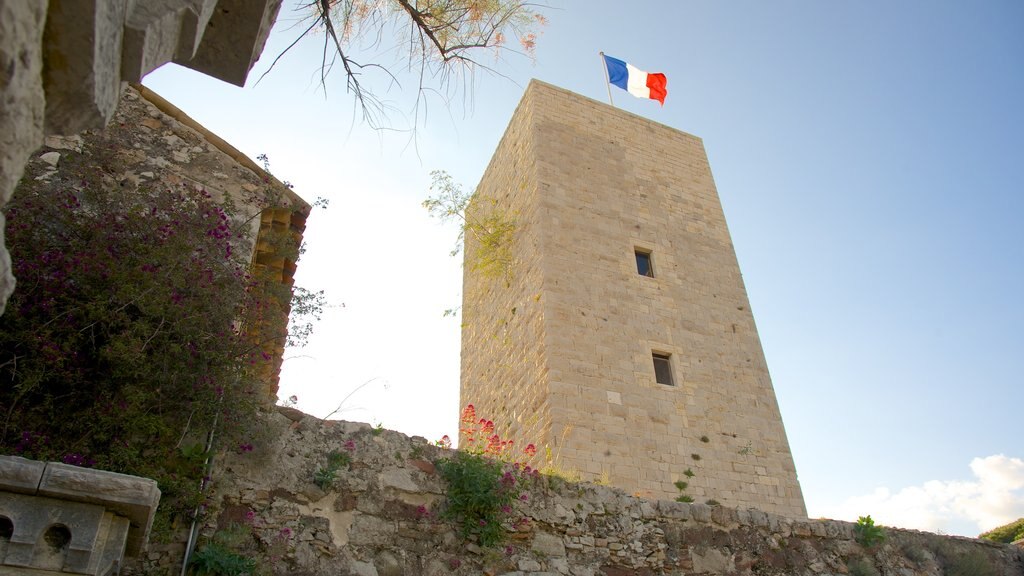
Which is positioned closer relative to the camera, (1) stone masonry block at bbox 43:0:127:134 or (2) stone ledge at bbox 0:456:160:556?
(1) stone masonry block at bbox 43:0:127:134

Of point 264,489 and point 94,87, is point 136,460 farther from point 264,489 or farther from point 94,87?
point 94,87

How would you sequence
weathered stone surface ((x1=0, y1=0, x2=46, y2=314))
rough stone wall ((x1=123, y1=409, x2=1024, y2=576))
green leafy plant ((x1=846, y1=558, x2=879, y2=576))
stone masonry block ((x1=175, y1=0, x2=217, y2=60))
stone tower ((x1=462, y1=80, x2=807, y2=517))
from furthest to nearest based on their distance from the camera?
stone tower ((x1=462, y1=80, x2=807, y2=517))
green leafy plant ((x1=846, y1=558, x2=879, y2=576))
rough stone wall ((x1=123, y1=409, x2=1024, y2=576))
stone masonry block ((x1=175, y1=0, x2=217, y2=60))
weathered stone surface ((x1=0, y1=0, x2=46, y2=314))

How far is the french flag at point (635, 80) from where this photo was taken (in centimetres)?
1510

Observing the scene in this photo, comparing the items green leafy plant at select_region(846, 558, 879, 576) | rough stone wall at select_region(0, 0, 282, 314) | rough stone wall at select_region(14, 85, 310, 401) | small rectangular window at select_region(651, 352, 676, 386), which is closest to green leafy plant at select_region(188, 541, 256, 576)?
rough stone wall at select_region(14, 85, 310, 401)

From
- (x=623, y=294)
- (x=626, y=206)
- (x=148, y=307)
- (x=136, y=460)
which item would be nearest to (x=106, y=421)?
(x=136, y=460)

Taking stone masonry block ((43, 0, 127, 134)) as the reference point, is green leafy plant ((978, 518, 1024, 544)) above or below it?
above

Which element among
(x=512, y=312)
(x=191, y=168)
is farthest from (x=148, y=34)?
(x=512, y=312)

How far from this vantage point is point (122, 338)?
365cm

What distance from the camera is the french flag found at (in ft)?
49.5

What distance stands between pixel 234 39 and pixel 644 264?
10.3 meters

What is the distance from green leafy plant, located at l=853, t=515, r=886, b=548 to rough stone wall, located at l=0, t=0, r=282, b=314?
590cm

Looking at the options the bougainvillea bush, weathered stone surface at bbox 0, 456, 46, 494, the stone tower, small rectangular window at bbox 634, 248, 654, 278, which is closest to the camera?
weathered stone surface at bbox 0, 456, 46, 494

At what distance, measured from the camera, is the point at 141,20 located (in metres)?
1.48

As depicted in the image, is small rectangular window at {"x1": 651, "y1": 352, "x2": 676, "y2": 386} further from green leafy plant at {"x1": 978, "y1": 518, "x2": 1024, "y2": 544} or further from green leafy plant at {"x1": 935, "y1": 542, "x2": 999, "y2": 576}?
green leafy plant at {"x1": 978, "y1": 518, "x2": 1024, "y2": 544}
